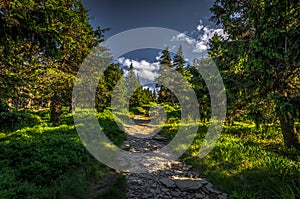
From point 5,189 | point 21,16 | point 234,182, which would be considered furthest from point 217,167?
point 21,16

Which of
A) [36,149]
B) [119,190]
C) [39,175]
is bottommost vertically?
[119,190]

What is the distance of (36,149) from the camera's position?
5816 mm

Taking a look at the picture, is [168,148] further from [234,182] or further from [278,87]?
[278,87]

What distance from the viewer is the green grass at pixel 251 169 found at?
4621 mm

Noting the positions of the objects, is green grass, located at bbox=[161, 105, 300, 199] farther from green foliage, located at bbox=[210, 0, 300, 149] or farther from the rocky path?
green foliage, located at bbox=[210, 0, 300, 149]

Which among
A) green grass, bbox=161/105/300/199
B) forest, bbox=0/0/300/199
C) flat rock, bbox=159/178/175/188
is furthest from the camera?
flat rock, bbox=159/178/175/188

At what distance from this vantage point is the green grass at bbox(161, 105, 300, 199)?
462 centimetres

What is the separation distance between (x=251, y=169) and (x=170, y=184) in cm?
294

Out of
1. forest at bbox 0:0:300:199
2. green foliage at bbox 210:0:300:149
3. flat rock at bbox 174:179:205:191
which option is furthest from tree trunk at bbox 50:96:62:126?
green foliage at bbox 210:0:300:149

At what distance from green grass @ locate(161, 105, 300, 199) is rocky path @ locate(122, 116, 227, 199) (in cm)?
41

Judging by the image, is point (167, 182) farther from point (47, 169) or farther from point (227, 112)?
point (227, 112)

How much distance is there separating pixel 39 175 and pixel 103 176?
81.0 inches

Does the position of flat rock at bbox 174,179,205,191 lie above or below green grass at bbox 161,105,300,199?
below

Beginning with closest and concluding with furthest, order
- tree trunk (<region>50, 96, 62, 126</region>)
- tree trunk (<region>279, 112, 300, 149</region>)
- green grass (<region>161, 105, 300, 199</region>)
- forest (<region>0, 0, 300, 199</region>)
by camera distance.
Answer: forest (<region>0, 0, 300, 199</region>), green grass (<region>161, 105, 300, 199</region>), tree trunk (<region>279, 112, 300, 149</region>), tree trunk (<region>50, 96, 62, 126</region>)
